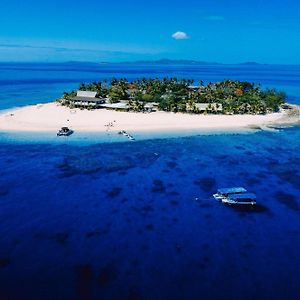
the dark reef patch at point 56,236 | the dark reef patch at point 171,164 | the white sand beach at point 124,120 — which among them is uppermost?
the dark reef patch at point 56,236

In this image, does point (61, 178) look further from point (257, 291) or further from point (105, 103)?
point (105, 103)

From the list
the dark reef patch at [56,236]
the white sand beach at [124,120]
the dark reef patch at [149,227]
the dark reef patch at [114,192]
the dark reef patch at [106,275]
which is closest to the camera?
the dark reef patch at [106,275]

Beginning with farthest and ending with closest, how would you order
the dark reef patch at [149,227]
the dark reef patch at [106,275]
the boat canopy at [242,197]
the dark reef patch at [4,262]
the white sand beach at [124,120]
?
the white sand beach at [124,120] < the boat canopy at [242,197] < the dark reef patch at [149,227] < the dark reef patch at [4,262] < the dark reef patch at [106,275]

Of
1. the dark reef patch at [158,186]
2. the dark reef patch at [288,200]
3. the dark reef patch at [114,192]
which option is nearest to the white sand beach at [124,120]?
the dark reef patch at [158,186]

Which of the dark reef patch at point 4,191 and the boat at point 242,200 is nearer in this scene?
the boat at point 242,200

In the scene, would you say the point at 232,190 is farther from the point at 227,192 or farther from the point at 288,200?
the point at 288,200

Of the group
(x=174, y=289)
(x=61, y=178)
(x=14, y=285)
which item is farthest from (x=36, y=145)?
(x=174, y=289)

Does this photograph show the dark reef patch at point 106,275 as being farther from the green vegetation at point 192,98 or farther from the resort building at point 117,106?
the resort building at point 117,106

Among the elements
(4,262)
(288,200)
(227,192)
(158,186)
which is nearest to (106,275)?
(4,262)

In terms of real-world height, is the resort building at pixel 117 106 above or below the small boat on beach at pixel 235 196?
below
